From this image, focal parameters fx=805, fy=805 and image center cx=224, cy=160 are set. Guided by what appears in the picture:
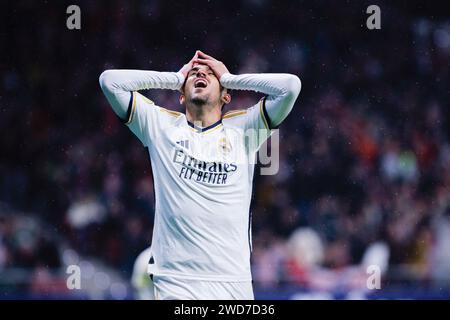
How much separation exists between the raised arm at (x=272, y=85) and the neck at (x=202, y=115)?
0.19 m

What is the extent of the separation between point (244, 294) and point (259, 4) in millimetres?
6968

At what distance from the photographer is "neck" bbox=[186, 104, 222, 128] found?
5070mm

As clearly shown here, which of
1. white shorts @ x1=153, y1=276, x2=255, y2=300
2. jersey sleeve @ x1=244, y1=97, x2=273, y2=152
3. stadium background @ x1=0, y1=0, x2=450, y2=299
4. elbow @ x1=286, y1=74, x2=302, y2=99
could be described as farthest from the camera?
stadium background @ x1=0, y1=0, x2=450, y2=299

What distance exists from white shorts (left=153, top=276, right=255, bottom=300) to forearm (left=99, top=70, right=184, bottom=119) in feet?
3.58

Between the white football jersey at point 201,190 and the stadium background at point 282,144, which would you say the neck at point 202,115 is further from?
the stadium background at point 282,144

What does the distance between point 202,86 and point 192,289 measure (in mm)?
1259

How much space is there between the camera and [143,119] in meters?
5.07

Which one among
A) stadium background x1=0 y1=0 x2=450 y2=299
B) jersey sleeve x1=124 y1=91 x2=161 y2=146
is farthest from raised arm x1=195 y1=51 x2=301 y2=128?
stadium background x1=0 y1=0 x2=450 y2=299

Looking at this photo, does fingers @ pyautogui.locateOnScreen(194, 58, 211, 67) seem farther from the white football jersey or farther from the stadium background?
the stadium background

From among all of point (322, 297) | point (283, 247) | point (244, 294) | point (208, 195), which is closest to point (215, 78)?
point (208, 195)

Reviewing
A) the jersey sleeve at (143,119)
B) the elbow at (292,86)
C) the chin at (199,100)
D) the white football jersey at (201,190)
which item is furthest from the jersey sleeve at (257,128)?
the jersey sleeve at (143,119)

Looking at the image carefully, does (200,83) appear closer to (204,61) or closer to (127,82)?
(204,61)

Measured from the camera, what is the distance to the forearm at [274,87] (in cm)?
494

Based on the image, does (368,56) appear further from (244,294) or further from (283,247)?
(244,294)
